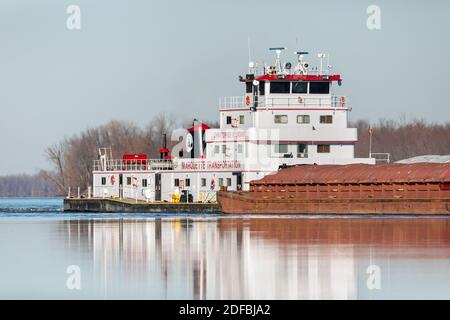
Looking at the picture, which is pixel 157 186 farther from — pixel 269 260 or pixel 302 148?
pixel 269 260

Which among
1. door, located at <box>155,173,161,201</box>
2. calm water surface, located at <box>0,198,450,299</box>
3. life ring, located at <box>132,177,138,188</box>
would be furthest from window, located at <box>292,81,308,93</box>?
calm water surface, located at <box>0,198,450,299</box>

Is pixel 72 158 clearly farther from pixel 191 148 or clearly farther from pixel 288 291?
pixel 288 291

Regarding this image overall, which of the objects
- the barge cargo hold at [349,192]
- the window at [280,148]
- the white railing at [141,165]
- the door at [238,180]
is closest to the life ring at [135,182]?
the white railing at [141,165]

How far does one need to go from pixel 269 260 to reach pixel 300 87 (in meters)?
44.6

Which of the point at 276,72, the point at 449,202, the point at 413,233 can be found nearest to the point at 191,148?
the point at 276,72

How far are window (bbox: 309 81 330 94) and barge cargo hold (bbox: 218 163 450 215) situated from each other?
7.08 metres

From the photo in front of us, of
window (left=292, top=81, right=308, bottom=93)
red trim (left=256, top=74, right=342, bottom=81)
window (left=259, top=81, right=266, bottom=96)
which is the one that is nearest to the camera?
red trim (left=256, top=74, right=342, bottom=81)

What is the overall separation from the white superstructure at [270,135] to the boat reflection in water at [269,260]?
2123 centimetres

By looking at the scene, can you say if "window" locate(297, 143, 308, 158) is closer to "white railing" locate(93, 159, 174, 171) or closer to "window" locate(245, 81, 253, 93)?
"window" locate(245, 81, 253, 93)

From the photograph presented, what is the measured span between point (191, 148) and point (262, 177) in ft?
35.4

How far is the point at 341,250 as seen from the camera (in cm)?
4091

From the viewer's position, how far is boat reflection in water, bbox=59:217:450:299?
2997 cm

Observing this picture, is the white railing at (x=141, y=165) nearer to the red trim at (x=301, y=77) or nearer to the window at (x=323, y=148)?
the red trim at (x=301, y=77)

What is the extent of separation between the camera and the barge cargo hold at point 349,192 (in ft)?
225
